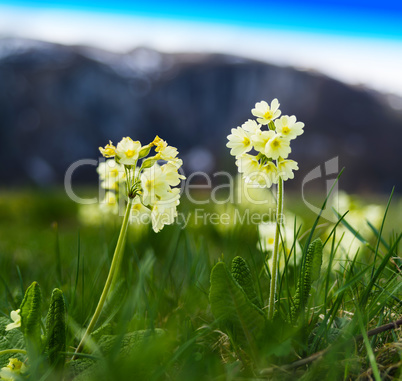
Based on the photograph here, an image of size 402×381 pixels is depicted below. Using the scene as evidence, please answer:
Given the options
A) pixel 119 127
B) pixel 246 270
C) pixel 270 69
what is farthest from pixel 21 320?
pixel 270 69

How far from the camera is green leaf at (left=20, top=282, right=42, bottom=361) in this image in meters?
1.30

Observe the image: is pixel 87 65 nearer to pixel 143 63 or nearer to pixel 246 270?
pixel 143 63

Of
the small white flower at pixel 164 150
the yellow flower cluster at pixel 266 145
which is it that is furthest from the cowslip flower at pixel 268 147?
the small white flower at pixel 164 150

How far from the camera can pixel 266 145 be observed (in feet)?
4.66

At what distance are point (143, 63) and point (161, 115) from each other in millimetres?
5391

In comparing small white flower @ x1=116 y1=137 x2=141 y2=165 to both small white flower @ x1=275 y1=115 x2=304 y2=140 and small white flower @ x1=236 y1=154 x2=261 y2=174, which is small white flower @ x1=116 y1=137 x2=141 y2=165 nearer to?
small white flower @ x1=236 y1=154 x2=261 y2=174

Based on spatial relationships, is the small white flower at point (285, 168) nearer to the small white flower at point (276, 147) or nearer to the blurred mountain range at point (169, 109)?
the small white flower at point (276, 147)

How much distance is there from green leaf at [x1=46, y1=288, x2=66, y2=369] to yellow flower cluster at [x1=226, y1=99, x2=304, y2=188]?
2.41 ft

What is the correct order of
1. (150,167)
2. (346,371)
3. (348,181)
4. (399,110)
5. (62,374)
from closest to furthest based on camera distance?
(346,371) < (62,374) < (150,167) < (348,181) < (399,110)

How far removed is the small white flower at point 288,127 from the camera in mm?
1446

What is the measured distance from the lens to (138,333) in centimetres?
135

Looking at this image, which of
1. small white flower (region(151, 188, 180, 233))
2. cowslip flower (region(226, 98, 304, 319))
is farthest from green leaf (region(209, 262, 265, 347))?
small white flower (region(151, 188, 180, 233))

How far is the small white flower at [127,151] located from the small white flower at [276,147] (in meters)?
0.43

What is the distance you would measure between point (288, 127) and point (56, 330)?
3.30 feet
